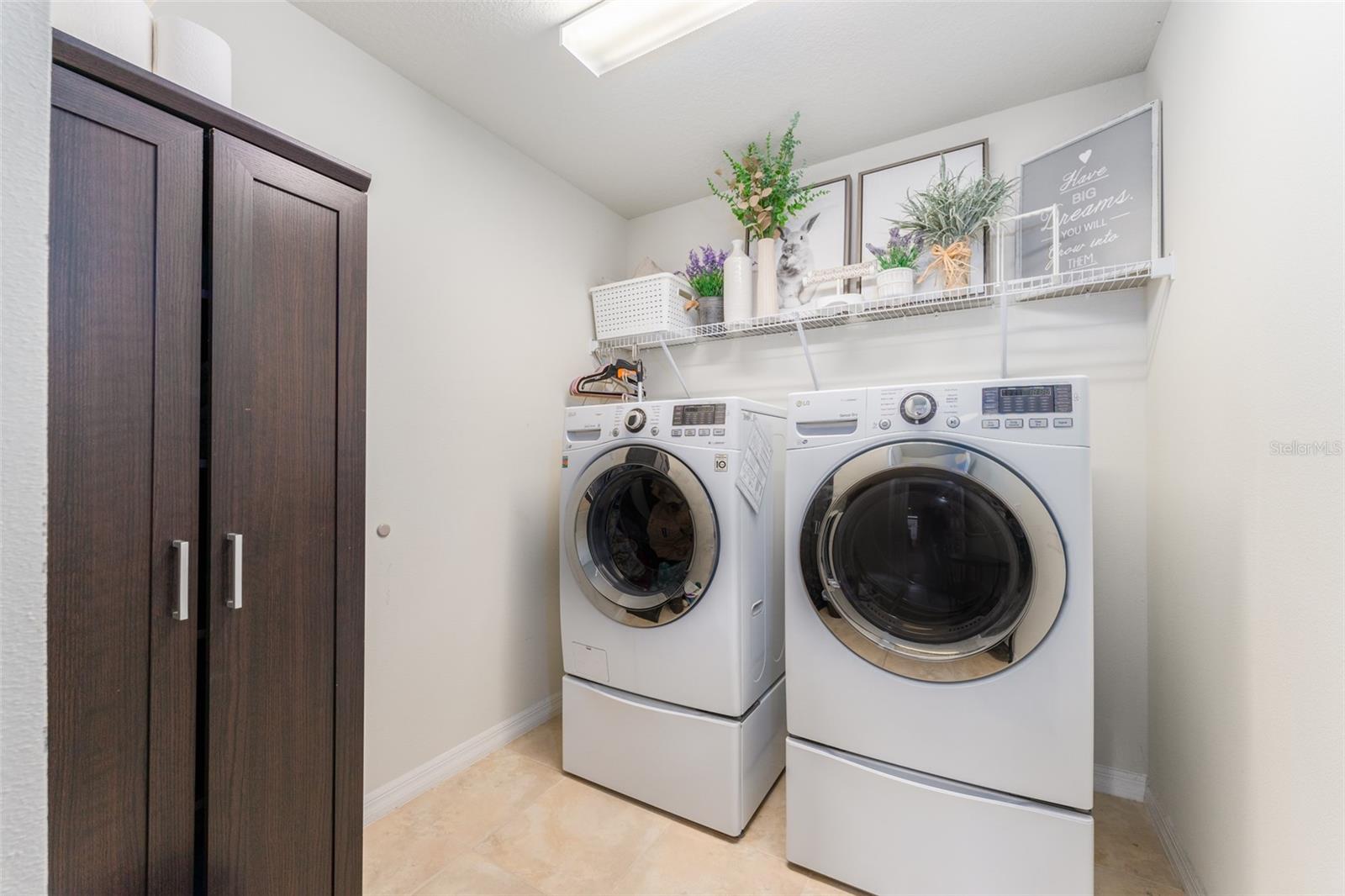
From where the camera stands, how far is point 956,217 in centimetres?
194

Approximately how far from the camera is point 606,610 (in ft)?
5.87

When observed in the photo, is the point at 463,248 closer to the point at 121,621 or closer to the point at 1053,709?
the point at 121,621

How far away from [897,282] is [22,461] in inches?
84.9

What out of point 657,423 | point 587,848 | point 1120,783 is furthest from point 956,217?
point 587,848

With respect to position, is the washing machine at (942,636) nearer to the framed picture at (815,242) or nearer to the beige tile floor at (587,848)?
the beige tile floor at (587,848)

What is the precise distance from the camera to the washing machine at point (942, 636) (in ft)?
4.03

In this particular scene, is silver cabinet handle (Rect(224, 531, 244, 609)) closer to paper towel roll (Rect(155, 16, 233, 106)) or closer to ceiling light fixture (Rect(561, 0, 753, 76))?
paper towel roll (Rect(155, 16, 233, 106))

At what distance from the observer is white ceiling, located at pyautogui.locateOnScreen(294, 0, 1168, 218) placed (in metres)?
1.57

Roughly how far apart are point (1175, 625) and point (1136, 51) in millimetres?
1799

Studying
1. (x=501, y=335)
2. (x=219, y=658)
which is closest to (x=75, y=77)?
(x=219, y=658)

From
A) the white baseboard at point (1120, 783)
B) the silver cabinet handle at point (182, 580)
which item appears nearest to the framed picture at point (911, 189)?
the white baseboard at point (1120, 783)

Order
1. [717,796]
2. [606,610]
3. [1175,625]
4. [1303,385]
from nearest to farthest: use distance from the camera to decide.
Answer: [1303,385] < [1175,625] < [717,796] < [606,610]

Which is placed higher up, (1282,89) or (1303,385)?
(1282,89)

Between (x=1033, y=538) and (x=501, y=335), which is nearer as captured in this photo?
(x=1033, y=538)
